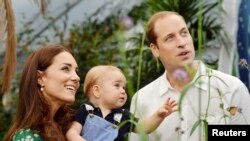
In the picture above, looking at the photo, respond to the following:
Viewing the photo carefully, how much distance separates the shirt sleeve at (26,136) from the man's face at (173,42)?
2.57ft

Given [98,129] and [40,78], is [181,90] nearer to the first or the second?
[98,129]

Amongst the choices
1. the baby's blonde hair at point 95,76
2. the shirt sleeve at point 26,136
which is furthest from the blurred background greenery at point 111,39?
the shirt sleeve at point 26,136

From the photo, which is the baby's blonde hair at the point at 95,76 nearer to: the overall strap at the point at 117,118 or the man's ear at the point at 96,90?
the man's ear at the point at 96,90

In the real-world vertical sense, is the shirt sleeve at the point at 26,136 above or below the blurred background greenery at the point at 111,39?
below

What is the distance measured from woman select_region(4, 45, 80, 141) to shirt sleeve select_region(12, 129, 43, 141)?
38mm

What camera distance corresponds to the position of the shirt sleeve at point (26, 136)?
3736mm

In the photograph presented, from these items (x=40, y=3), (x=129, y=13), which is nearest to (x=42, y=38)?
(x=129, y=13)

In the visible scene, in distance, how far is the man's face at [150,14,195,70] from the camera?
4.05 m

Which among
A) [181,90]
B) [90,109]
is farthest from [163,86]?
[90,109]

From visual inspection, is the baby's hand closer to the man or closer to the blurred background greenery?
the man

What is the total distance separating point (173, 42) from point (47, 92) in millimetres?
668

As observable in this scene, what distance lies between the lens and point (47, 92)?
395cm

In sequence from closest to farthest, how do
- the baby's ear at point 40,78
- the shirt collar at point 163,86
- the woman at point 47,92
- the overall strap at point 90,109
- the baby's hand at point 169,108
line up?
1. the baby's hand at point 169,108
2. the woman at point 47,92
3. the baby's ear at point 40,78
4. the overall strap at point 90,109
5. the shirt collar at point 163,86

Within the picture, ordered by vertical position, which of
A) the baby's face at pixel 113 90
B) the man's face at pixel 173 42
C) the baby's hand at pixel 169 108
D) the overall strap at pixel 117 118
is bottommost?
the overall strap at pixel 117 118
